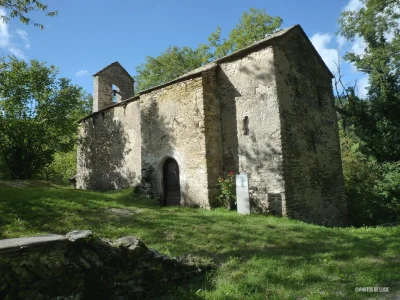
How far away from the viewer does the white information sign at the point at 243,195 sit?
798 centimetres

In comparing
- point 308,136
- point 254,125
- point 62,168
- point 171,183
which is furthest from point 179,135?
point 62,168

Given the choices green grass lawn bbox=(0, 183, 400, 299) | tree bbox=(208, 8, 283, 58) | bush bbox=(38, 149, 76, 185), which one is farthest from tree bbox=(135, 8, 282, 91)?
green grass lawn bbox=(0, 183, 400, 299)

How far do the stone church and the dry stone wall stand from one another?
202 inches

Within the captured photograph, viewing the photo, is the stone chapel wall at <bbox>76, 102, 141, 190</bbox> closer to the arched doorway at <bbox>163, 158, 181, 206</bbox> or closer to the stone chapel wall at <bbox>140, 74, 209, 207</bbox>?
the stone chapel wall at <bbox>140, 74, 209, 207</bbox>

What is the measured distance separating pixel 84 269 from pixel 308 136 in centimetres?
850

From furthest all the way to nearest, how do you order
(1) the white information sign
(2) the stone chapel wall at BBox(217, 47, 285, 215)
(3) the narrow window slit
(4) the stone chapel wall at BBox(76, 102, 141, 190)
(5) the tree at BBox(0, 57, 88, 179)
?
1. (5) the tree at BBox(0, 57, 88, 179)
2. (4) the stone chapel wall at BBox(76, 102, 141, 190)
3. (3) the narrow window slit
4. (2) the stone chapel wall at BBox(217, 47, 285, 215)
5. (1) the white information sign

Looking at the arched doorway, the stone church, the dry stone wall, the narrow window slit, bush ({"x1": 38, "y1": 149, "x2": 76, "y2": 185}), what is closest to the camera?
the dry stone wall

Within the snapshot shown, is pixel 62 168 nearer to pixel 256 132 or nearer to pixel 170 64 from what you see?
pixel 170 64

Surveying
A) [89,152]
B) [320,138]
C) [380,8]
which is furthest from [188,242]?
[380,8]

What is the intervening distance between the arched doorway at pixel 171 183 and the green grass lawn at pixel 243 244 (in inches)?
65.4

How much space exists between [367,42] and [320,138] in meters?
8.56

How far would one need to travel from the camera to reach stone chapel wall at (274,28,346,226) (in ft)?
28.1

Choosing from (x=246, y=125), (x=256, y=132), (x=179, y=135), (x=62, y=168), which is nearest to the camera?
(x=256, y=132)

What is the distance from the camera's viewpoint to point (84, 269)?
314 centimetres
